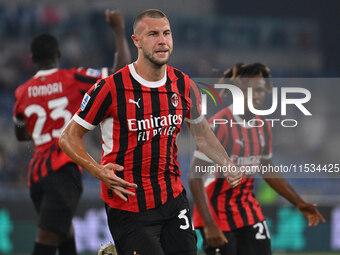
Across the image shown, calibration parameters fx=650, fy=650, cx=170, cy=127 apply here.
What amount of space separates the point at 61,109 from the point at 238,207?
187cm

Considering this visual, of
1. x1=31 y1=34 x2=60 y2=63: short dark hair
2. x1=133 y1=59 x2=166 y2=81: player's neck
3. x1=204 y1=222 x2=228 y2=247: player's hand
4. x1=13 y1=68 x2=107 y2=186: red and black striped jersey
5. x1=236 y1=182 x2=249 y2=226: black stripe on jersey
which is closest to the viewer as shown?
x1=133 y1=59 x2=166 y2=81: player's neck

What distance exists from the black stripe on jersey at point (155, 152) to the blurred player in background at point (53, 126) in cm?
169

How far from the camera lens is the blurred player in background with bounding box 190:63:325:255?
18.0 feet

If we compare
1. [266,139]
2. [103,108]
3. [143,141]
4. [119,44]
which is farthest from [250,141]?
[103,108]

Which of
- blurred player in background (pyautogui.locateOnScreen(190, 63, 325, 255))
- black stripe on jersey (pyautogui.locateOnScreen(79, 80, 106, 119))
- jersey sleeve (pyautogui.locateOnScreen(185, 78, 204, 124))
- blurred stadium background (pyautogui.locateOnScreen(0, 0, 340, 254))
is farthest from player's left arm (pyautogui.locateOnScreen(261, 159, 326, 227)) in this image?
blurred stadium background (pyautogui.locateOnScreen(0, 0, 340, 254))

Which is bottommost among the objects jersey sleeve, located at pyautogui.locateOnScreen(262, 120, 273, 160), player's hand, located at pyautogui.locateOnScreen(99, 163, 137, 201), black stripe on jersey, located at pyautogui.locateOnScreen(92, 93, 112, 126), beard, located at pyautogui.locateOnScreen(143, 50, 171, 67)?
player's hand, located at pyautogui.locateOnScreen(99, 163, 137, 201)

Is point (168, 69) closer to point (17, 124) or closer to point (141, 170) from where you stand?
point (141, 170)

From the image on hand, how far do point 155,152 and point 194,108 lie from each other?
1.57 ft

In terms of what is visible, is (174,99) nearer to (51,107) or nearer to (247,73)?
(247,73)

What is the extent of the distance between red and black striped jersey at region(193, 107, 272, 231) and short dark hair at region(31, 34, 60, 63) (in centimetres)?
170

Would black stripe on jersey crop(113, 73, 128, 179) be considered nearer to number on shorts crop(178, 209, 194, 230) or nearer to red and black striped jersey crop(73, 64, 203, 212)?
red and black striped jersey crop(73, 64, 203, 212)

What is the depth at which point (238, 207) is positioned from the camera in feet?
18.4

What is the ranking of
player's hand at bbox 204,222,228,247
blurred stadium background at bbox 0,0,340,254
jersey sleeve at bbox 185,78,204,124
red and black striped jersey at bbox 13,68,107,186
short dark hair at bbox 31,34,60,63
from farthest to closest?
blurred stadium background at bbox 0,0,340,254 → short dark hair at bbox 31,34,60,63 → red and black striped jersey at bbox 13,68,107,186 → player's hand at bbox 204,222,228,247 → jersey sleeve at bbox 185,78,204,124

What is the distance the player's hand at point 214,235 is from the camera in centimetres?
516
